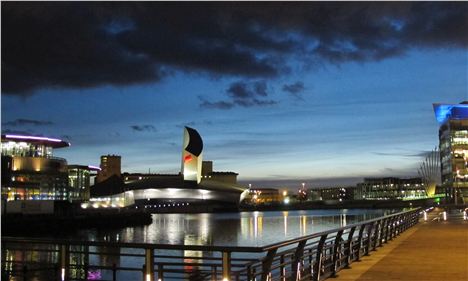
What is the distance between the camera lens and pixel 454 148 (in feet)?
505

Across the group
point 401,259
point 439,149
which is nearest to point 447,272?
point 401,259

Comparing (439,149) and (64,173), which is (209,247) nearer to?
(64,173)

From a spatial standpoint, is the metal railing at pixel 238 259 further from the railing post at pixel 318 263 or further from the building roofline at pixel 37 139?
the building roofline at pixel 37 139

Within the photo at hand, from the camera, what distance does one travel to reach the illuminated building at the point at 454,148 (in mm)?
148625

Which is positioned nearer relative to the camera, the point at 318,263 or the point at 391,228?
the point at 318,263

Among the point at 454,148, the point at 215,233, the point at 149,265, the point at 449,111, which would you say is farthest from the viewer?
the point at 449,111

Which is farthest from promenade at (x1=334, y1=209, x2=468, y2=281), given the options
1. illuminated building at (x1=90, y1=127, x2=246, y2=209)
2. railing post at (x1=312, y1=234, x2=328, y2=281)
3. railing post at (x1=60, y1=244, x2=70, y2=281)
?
illuminated building at (x1=90, y1=127, x2=246, y2=209)

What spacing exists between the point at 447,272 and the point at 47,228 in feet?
173

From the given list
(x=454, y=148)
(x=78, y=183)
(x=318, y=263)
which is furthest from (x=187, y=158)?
(x=318, y=263)

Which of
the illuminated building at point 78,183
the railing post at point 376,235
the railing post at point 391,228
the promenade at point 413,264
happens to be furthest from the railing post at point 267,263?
the illuminated building at point 78,183

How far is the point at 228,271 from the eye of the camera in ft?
23.1

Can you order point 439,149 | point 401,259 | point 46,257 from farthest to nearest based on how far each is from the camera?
point 439,149
point 46,257
point 401,259

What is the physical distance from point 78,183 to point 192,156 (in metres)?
39.0

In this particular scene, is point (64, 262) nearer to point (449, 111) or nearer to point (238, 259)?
point (238, 259)
